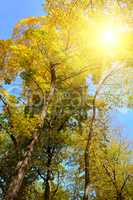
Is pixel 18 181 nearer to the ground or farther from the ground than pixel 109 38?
nearer to the ground

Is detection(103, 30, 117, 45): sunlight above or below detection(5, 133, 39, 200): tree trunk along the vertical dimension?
above

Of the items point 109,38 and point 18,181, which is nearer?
point 18,181

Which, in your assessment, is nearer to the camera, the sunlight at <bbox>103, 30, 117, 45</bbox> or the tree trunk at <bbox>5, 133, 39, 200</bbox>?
the tree trunk at <bbox>5, 133, 39, 200</bbox>

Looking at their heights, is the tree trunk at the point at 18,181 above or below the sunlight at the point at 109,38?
below

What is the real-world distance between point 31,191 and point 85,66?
11.2m

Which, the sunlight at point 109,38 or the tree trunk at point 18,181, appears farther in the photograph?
the sunlight at point 109,38

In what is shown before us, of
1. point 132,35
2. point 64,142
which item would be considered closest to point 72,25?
point 132,35

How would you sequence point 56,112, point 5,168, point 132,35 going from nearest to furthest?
point 132,35 → point 56,112 → point 5,168

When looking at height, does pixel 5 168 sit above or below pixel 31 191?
above

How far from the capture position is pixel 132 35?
13.4 metres

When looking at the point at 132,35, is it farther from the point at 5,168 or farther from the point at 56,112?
the point at 5,168

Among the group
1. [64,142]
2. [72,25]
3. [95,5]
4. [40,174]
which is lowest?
[40,174]

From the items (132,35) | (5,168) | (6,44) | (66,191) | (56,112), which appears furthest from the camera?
(66,191)

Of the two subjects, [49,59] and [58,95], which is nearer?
[49,59]
